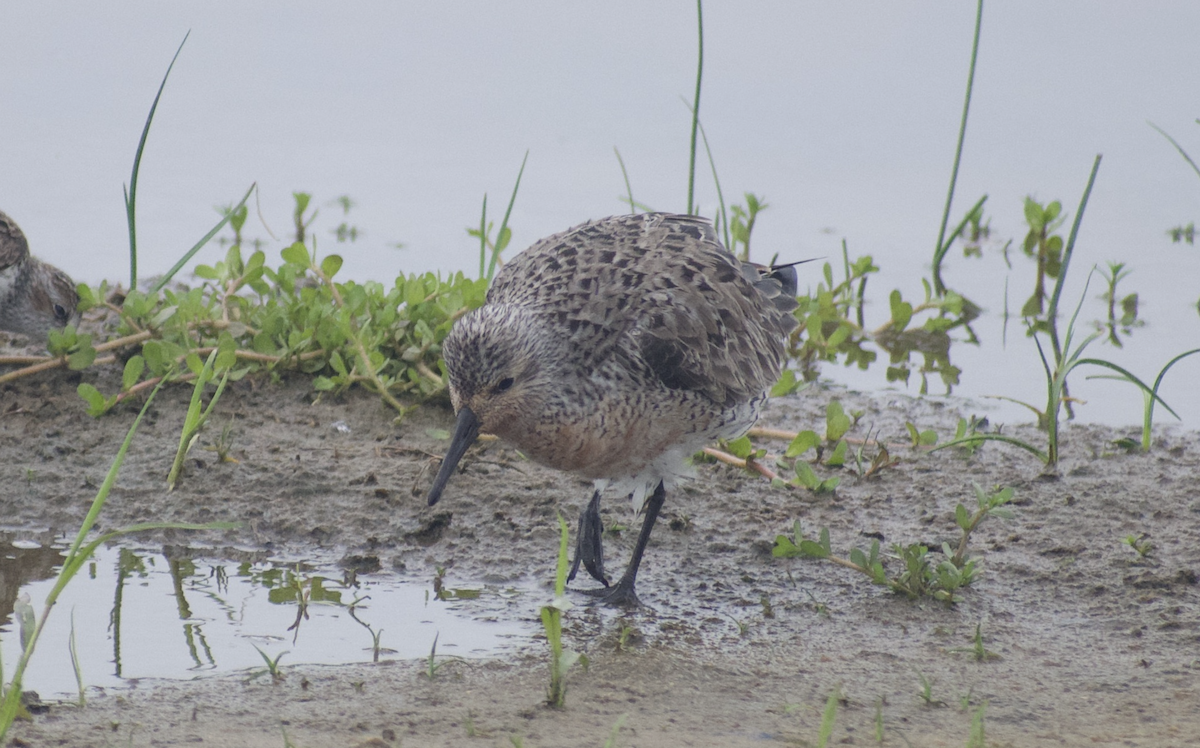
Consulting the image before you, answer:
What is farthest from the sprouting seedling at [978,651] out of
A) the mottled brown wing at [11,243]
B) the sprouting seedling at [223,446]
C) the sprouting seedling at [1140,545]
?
the mottled brown wing at [11,243]

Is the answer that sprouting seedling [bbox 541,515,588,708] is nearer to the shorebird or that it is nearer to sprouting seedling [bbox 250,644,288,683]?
sprouting seedling [bbox 250,644,288,683]

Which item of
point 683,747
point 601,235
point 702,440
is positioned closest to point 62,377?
point 601,235

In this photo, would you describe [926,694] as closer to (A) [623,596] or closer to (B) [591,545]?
(A) [623,596]

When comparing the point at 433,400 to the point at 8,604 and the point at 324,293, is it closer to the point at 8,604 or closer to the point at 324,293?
the point at 324,293

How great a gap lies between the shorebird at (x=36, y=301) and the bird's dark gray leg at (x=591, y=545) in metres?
3.28

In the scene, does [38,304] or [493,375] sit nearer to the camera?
[493,375]

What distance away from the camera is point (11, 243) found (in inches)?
295

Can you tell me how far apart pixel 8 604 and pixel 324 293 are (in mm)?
2470

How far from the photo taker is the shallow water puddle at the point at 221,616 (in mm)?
3898

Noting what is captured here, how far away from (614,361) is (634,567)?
77 centimetres

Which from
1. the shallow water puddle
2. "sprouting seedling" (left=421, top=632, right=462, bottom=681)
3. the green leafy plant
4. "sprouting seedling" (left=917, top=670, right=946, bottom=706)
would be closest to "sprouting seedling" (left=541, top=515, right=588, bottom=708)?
"sprouting seedling" (left=421, top=632, right=462, bottom=681)

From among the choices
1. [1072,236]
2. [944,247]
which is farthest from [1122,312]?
[1072,236]

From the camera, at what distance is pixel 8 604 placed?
4.26 m

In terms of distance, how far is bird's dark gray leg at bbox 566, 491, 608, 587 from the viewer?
4781 millimetres
